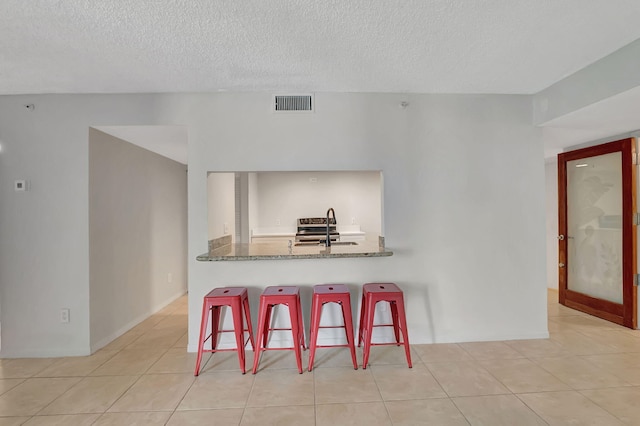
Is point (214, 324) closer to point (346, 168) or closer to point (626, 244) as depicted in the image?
point (346, 168)

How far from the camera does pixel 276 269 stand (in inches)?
119

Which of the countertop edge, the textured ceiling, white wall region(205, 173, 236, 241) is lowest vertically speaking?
the countertop edge

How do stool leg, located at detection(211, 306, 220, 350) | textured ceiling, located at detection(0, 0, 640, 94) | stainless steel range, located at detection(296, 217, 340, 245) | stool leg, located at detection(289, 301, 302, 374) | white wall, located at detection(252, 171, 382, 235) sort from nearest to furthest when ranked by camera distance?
textured ceiling, located at detection(0, 0, 640, 94), stool leg, located at detection(289, 301, 302, 374), stool leg, located at detection(211, 306, 220, 350), stainless steel range, located at detection(296, 217, 340, 245), white wall, located at detection(252, 171, 382, 235)

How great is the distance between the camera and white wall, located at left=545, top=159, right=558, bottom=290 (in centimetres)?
488

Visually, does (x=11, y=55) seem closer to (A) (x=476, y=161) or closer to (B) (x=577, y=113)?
(A) (x=476, y=161)

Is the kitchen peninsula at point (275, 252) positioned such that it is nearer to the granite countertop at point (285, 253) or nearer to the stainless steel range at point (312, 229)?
the granite countertop at point (285, 253)

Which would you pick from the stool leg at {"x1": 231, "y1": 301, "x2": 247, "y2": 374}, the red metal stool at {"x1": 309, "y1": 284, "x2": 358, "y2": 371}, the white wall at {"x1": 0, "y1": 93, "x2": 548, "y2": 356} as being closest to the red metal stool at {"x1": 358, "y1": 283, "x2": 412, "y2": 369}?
the red metal stool at {"x1": 309, "y1": 284, "x2": 358, "y2": 371}

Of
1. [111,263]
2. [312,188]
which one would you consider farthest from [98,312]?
[312,188]

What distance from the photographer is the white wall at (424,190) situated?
300cm

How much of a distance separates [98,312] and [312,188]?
3446mm

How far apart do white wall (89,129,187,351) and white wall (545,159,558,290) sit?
555cm

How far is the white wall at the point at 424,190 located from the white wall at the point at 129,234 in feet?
2.89

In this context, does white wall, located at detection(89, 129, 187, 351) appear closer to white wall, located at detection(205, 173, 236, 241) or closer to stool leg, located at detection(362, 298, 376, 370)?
white wall, located at detection(205, 173, 236, 241)

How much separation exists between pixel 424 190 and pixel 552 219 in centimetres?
317
